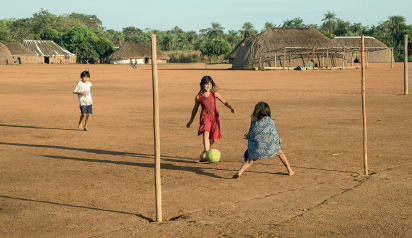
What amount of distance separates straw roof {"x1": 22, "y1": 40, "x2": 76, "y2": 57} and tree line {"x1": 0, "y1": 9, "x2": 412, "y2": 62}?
3.56m

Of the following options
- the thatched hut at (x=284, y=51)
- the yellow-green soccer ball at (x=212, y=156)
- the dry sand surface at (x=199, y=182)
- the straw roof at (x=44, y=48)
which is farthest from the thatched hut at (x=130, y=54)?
the yellow-green soccer ball at (x=212, y=156)

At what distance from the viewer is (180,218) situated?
4391mm

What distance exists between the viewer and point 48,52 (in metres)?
82.7

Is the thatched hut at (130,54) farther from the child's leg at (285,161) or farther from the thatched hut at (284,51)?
the child's leg at (285,161)

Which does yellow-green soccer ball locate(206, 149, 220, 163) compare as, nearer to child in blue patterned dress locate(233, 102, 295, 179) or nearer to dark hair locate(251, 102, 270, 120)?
child in blue patterned dress locate(233, 102, 295, 179)

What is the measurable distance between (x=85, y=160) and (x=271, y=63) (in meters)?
39.3

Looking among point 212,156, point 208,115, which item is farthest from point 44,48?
point 212,156

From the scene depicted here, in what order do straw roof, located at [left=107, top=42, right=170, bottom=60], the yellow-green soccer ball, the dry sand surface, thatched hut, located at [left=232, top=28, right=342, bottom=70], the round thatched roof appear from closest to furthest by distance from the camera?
1. the dry sand surface
2. the yellow-green soccer ball
3. thatched hut, located at [left=232, top=28, right=342, bottom=70]
4. the round thatched roof
5. straw roof, located at [left=107, top=42, right=170, bottom=60]

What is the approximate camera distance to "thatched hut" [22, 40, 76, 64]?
8225 cm

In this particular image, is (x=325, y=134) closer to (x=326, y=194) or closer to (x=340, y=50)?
(x=326, y=194)

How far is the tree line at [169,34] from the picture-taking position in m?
81.1

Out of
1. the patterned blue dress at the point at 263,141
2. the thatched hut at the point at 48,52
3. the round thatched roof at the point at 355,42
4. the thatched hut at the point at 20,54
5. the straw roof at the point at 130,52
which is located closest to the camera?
the patterned blue dress at the point at 263,141

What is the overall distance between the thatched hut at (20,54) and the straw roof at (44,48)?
425 centimetres

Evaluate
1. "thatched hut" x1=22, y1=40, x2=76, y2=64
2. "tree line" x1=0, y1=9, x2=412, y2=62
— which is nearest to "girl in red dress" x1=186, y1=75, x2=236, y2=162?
"tree line" x1=0, y1=9, x2=412, y2=62
